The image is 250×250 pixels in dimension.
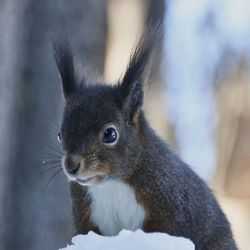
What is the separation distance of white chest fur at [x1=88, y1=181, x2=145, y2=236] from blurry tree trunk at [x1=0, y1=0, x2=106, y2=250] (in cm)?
114

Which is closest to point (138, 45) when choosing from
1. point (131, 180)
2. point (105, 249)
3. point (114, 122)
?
point (114, 122)

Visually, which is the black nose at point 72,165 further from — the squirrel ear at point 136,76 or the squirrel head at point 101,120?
the squirrel ear at point 136,76

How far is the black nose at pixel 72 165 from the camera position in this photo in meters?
1.72

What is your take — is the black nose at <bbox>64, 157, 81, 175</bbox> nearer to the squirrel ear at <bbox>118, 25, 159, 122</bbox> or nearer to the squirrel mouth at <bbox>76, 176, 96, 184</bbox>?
the squirrel mouth at <bbox>76, 176, 96, 184</bbox>

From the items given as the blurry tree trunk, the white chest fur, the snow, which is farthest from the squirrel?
the blurry tree trunk

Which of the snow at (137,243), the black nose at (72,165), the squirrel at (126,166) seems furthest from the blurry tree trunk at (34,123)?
the snow at (137,243)

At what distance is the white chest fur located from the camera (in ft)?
6.39

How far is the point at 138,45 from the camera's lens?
6.03ft

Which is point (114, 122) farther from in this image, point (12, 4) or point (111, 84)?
point (12, 4)

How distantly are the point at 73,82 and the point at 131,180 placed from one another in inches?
10.2

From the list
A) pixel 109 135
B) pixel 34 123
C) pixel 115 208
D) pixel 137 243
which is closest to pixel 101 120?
pixel 109 135

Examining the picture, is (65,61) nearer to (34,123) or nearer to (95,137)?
(95,137)

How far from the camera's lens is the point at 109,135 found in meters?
1.84

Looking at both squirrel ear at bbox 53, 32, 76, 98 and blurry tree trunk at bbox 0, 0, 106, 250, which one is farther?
blurry tree trunk at bbox 0, 0, 106, 250
